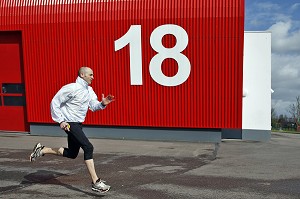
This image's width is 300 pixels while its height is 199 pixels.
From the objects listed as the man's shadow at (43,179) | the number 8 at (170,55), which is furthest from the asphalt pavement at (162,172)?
the number 8 at (170,55)

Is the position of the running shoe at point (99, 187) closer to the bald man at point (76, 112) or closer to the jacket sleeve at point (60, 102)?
the bald man at point (76, 112)

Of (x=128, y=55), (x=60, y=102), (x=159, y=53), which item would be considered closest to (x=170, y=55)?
(x=159, y=53)

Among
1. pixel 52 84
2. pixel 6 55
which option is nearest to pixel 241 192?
pixel 52 84

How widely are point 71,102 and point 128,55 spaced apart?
6.20 meters

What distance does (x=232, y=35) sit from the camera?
10.8 metres

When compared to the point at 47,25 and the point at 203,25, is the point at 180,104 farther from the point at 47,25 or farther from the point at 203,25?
the point at 47,25

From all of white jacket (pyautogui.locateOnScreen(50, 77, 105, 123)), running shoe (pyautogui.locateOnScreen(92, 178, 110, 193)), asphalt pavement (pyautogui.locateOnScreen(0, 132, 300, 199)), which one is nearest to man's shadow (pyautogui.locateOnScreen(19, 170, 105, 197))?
asphalt pavement (pyautogui.locateOnScreen(0, 132, 300, 199))

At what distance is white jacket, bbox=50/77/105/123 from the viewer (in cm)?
550

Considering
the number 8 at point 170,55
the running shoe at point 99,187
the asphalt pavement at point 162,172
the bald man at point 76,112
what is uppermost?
the number 8 at point 170,55

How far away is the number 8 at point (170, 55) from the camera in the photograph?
11.1 meters

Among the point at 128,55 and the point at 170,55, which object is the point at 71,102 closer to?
the point at 170,55

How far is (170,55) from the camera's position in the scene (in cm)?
1117

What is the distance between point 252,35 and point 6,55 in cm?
871

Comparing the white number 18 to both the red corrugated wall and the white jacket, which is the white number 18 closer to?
the red corrugated wall
